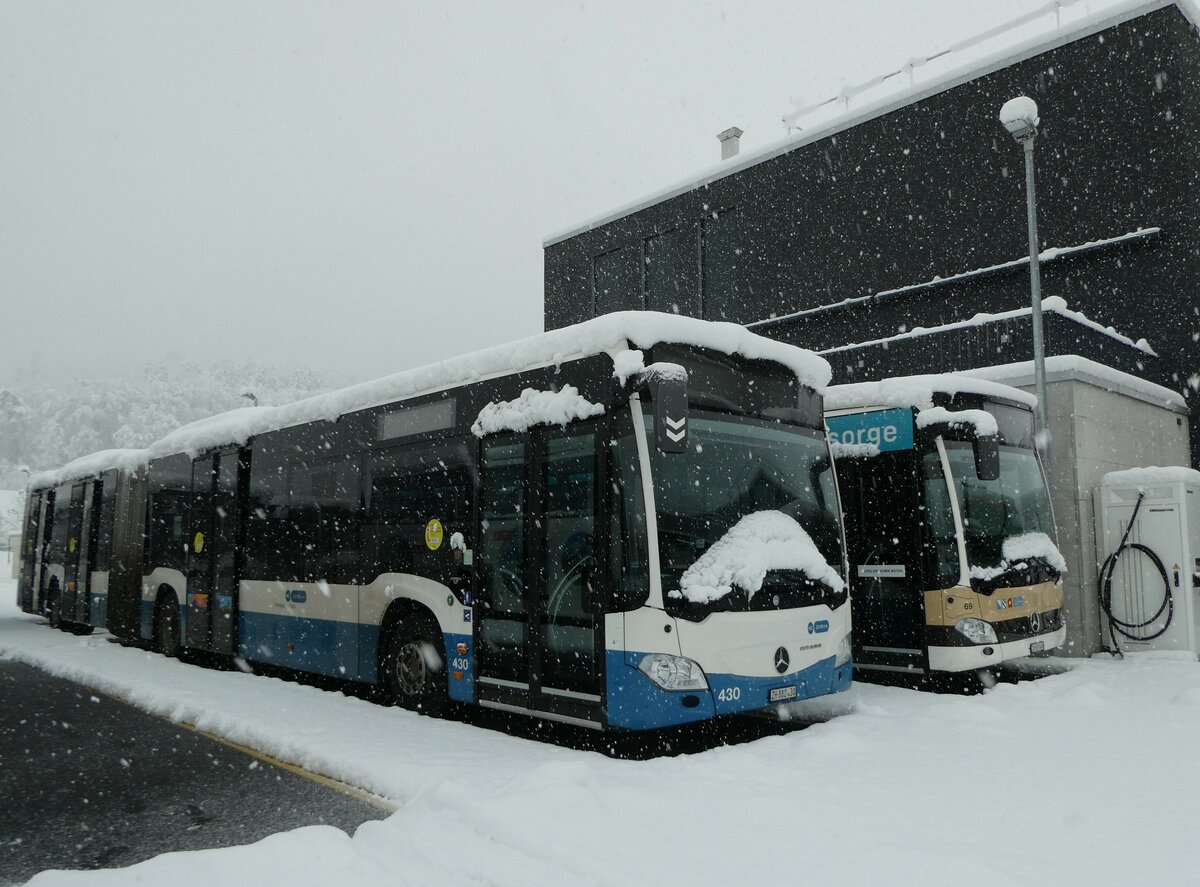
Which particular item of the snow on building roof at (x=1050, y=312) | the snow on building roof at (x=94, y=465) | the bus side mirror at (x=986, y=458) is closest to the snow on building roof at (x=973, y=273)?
the snow on building roof at (x=1050, y=312)

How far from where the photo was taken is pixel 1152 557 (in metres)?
12.2

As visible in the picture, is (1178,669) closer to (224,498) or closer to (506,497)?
(506,497)

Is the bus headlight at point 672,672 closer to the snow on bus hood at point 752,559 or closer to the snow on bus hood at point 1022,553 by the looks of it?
the snow on bus hood at point 752,559

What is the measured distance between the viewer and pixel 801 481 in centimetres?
772

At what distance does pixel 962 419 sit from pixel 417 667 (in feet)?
20.0

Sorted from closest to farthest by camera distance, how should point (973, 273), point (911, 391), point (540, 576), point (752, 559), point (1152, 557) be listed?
point (752, 559) → point (540, 576) → point (911, 391) → point (1152, 557) → point (973, 273)

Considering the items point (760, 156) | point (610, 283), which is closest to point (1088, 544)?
point (760, 156)

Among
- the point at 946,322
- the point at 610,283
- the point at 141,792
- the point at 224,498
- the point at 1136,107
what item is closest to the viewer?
the point at 141,792

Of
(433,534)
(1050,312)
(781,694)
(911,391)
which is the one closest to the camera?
(781,694)

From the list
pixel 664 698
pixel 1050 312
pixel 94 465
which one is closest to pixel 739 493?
pixel 664 698

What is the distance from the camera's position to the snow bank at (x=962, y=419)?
9.53m

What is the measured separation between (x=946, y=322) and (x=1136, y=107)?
5.28 metres

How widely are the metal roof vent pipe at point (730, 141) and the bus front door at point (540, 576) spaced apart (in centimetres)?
2476

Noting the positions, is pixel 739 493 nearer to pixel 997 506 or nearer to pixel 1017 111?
pixel 997 506
